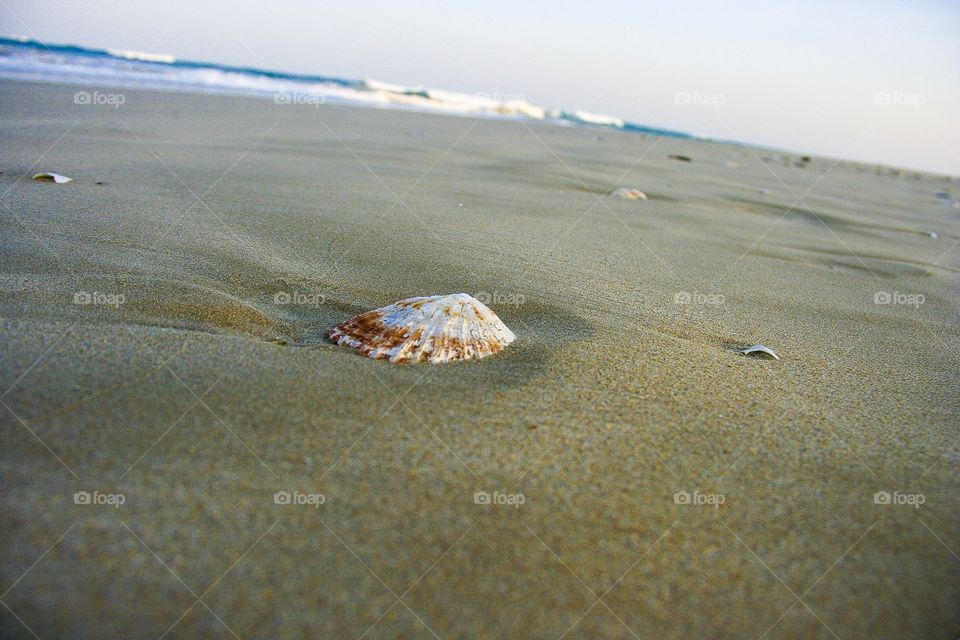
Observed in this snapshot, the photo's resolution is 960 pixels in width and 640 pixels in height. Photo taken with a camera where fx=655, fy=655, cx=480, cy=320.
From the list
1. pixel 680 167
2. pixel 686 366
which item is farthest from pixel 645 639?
pixel 680 167

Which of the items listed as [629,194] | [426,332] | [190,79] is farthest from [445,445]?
[190,79]

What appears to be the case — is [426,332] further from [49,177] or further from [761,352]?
[49,177]

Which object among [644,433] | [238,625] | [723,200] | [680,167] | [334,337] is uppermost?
[680,167]

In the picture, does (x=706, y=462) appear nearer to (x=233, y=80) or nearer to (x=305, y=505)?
(x=305, y=505)

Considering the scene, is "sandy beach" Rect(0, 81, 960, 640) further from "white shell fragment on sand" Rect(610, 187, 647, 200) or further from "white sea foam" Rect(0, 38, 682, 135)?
"white sea foam" Rect(0, 38, 682, 135)

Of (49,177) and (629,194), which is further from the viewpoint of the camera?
(629,194)

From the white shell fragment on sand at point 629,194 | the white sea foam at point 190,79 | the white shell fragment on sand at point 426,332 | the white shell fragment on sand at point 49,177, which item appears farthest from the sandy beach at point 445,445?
the white sea foam at point 190,79

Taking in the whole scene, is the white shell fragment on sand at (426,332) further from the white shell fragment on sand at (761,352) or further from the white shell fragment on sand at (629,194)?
the white shell fragment on sand at (629,194)
